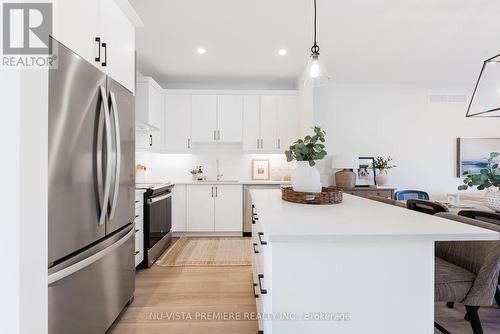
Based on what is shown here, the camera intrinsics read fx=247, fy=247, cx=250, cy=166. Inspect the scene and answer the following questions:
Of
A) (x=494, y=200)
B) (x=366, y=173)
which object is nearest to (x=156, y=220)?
(x=494, y=200)

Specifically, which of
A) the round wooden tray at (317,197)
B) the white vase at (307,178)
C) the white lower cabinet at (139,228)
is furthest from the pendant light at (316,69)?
the white lower cabinet at (139,228)

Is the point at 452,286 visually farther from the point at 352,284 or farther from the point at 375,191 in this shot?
the point at 375,191

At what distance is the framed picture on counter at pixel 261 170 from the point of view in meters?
4.57

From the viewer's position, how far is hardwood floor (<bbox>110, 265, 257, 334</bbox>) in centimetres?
183

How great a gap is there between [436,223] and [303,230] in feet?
2.01

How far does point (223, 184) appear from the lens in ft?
13.4

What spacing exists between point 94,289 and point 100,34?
1.60 meters

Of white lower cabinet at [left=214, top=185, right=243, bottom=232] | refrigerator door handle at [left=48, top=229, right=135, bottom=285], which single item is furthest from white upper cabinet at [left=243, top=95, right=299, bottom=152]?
refrigerator door handle at [left=48, top=229, right=135, bottom=285]

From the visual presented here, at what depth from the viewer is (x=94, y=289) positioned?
147 centimetres

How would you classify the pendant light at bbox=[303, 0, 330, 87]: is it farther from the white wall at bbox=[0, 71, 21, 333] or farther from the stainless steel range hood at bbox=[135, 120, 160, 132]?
the stainless steel range hood at bbox=[135, 120, 160, 132]

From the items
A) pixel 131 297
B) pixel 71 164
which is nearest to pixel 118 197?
pixel 71 164

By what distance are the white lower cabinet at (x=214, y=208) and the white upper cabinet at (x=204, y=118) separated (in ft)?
2.90

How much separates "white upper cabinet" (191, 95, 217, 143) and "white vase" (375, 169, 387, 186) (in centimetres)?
290

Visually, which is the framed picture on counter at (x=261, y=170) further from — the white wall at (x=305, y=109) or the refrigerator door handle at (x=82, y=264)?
the refrigerator door handle at (x=82, y=264)
